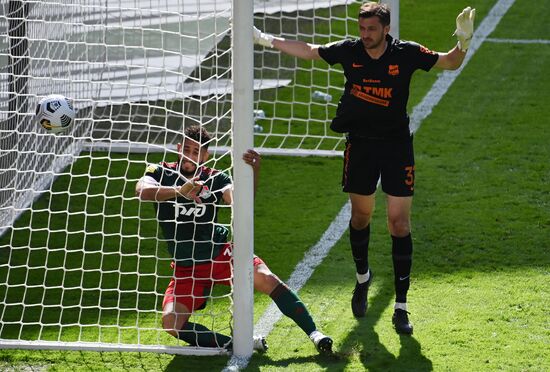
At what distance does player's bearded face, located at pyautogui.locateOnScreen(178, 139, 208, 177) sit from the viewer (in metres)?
6.66

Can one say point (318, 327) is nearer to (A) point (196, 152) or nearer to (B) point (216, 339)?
(B) point (216, 339)

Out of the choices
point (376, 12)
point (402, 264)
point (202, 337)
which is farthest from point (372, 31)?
point (202, 337)

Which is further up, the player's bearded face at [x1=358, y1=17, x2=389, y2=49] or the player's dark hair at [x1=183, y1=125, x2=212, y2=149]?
the player's bearded face at [x1=358, y1=17, x2=389, y2=49]

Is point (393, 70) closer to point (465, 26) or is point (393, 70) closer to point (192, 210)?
point (465, 26)

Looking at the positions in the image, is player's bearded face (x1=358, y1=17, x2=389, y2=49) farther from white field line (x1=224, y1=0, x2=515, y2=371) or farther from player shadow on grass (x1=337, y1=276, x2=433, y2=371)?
white field line (x1=224, y1=0, x2=515, y2=371)

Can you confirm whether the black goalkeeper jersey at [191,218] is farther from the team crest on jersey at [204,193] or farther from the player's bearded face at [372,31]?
the player's bearded face at [372,31]

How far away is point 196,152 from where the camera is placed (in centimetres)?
668

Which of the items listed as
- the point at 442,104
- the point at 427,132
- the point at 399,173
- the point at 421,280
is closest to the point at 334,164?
the point at 427,132

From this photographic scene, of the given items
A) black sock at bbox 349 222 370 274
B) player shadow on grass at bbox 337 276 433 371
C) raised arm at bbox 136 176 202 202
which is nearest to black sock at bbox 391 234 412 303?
player shadow on grass at bbox 337 276 433 371

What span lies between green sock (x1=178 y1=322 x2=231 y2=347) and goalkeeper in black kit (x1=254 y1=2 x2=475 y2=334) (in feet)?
3.59

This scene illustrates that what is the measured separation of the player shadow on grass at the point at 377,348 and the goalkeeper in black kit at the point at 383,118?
16cm

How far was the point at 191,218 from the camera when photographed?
675 centimetres

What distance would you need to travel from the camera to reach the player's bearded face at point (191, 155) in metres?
6.66

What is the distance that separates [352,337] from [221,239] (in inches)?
40.0
